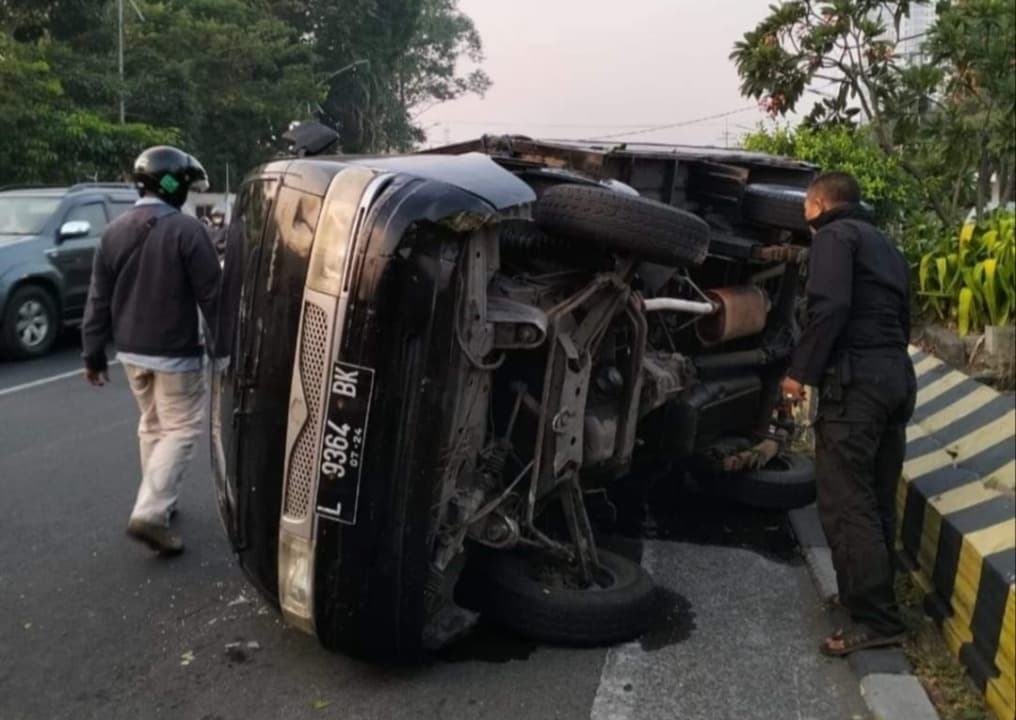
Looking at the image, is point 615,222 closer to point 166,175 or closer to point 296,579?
point 296,579

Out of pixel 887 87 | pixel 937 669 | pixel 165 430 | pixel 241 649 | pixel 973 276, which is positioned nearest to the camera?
pixel 937 669

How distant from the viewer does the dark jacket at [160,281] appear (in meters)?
5.18

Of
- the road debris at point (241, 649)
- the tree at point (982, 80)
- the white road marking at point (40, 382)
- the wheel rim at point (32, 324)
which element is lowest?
the white road marking at point (40, 382)

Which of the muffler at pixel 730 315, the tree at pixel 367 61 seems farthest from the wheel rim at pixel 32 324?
the tree at pixel 367 61

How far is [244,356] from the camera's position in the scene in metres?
3.97

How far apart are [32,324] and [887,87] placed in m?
8.74

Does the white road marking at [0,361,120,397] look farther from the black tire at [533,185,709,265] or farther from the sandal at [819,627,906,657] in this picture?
the sandal at [819,627,906,657]

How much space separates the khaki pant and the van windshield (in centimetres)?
753

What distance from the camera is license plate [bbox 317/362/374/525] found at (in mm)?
3613

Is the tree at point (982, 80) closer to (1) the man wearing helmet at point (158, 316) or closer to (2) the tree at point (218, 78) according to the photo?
(1) the man wearing helmet at point (158, 316)

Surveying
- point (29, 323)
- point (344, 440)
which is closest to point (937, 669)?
point (344, 440)

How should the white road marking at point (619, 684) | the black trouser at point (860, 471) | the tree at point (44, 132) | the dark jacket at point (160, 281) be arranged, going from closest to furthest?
the white road marking at point (619, 684) < the black trouser at point (860, 471) < the dark jacket at point (160, 281) < the tree at point (44, 132)

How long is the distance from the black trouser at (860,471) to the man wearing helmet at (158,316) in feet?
9.15

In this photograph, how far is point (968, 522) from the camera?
4.24 meters
